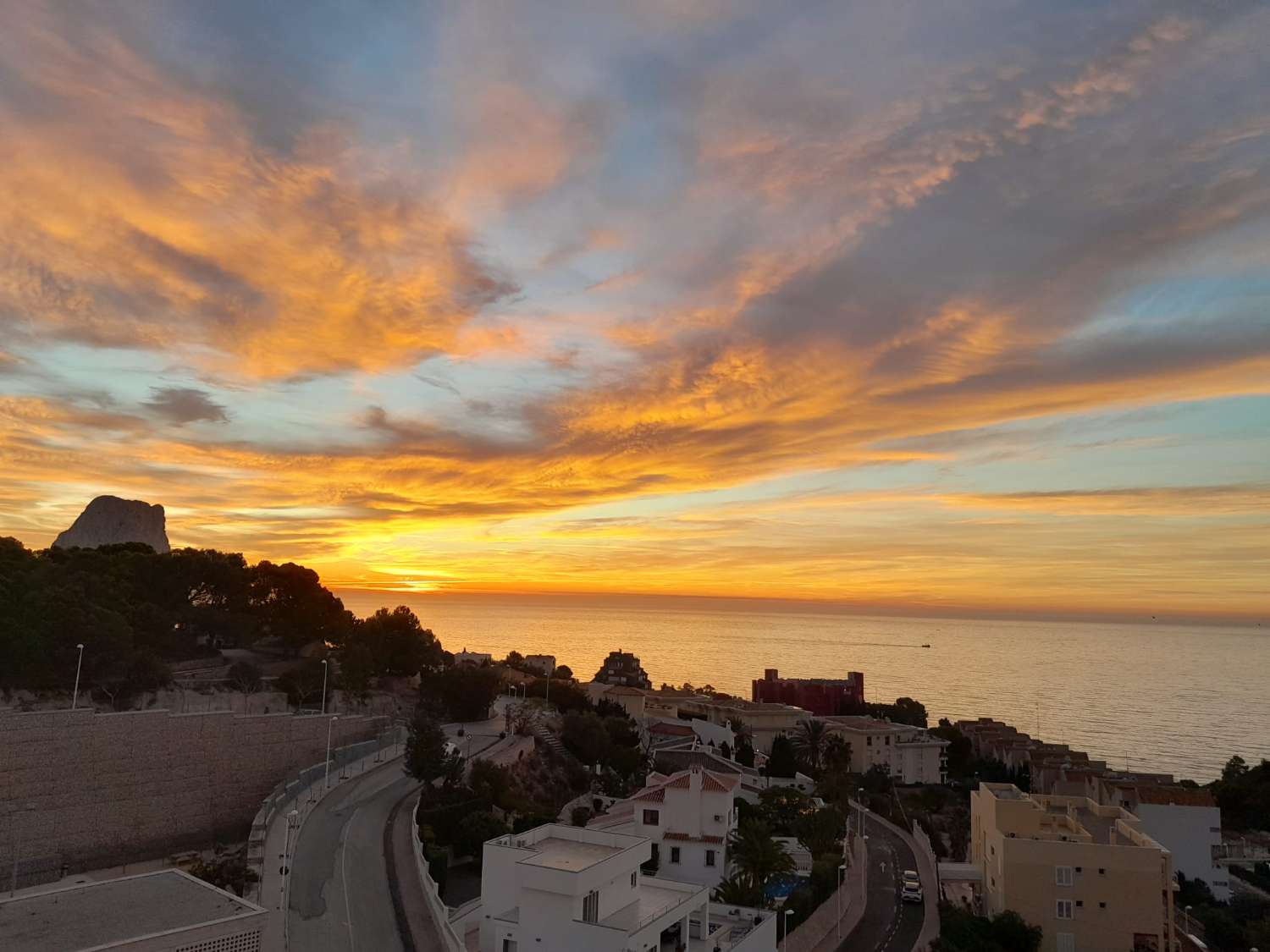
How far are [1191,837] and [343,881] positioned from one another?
117 feet

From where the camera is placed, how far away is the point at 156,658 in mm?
35156

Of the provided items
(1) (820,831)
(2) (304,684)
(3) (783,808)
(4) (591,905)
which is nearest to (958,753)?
(3) (783,808)

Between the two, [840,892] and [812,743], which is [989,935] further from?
[812,743]

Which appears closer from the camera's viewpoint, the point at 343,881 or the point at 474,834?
the point at 343,881

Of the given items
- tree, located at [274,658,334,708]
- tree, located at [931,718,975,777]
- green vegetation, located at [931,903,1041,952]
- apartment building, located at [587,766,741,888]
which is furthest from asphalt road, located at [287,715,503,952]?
tree, located at [931,718,975,777]

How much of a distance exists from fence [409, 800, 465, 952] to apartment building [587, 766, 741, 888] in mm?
8630

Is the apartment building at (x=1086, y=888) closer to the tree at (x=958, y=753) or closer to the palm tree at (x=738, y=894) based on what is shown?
the palm tree at (x=738, y=894)

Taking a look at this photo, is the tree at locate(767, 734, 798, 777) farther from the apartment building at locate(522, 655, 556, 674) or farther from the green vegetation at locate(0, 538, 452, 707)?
the apartment building at locate(522, 655, 556, 674)

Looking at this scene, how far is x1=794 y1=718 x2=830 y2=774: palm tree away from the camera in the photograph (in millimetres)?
55438

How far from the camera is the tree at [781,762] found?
50.8 m

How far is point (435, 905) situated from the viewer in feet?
65.0

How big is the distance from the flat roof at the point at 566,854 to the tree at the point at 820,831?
46.9 ft


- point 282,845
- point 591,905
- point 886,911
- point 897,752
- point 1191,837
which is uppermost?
point 591,905

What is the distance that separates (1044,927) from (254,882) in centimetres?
2218
